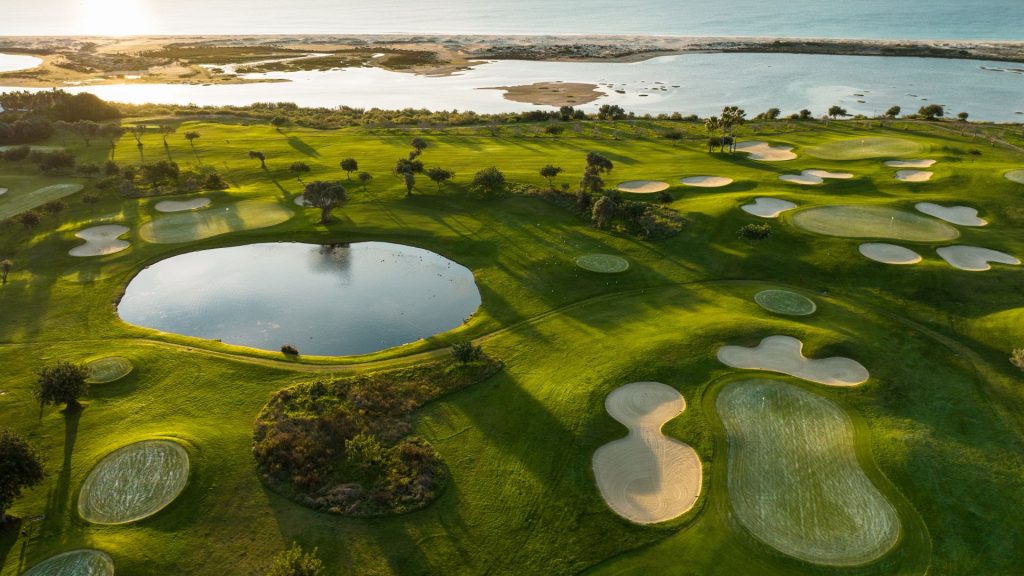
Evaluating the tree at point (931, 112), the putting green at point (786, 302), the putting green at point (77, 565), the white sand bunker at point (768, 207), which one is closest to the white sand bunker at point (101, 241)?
the putting green at point (77, 565)

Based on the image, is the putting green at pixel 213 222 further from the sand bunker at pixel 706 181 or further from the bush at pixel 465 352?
the sand bunker at pixel 706 181

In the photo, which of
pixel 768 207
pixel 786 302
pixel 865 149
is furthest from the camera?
pixel 865 149

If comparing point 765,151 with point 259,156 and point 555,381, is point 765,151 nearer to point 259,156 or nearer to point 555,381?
point 555,381

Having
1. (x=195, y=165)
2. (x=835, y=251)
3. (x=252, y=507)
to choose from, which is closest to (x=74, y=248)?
(x=195, y=165)

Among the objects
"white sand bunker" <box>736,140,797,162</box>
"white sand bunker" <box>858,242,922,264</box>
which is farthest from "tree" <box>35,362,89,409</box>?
"white sand bunker" <box>736,140,797,162</box>

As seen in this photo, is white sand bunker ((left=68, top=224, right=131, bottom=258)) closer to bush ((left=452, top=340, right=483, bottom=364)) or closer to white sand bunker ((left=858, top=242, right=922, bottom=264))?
bush ((left=452, top=340, right=483, bottom=364))

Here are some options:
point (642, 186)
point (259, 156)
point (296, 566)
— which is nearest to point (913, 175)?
Result: point (642, 186)

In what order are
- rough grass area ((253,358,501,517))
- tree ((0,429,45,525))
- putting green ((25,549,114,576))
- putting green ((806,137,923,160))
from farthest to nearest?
putting green ((806,137,923,160)) → rough grass area ((253,358,501,517)) → tree ((0,429,45,525)) → putting green ((25,549,114,576))
